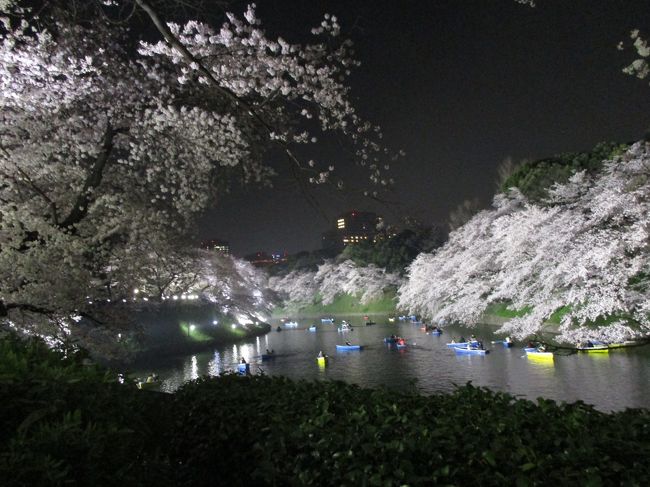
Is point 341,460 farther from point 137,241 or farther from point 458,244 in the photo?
point 458,244

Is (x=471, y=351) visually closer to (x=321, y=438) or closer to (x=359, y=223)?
(x=359, y=223)

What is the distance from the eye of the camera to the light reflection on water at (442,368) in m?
15.6

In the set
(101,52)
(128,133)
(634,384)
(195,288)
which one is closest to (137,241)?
(128,133)

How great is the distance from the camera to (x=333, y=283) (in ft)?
214

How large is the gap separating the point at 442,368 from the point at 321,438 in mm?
19236

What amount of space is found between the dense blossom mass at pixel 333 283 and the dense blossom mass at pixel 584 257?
96.7 feet

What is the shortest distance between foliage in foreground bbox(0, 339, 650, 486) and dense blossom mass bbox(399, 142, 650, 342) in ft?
37.0

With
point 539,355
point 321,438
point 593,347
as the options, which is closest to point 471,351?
point 539,355

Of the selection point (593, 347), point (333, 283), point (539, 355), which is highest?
point (333, 283)

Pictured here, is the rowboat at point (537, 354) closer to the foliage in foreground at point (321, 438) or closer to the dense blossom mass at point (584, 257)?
the dense blossom mass at point (584, 257)

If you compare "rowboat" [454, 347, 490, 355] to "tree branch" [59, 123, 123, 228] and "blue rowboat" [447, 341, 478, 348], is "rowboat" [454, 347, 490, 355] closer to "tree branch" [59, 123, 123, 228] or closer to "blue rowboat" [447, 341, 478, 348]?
"blue rowboat" [447, 341, 478, 348]

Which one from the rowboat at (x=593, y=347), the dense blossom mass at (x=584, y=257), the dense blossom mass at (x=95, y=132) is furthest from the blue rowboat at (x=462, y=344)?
the dense blossom mass at (x=95, y=132)

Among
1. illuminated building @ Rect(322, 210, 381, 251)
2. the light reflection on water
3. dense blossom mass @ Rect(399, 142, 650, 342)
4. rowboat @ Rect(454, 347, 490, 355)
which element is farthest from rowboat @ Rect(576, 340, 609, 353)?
rowboat @ Rect(454, 347, 490, 355)

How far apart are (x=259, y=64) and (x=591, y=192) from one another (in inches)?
660
